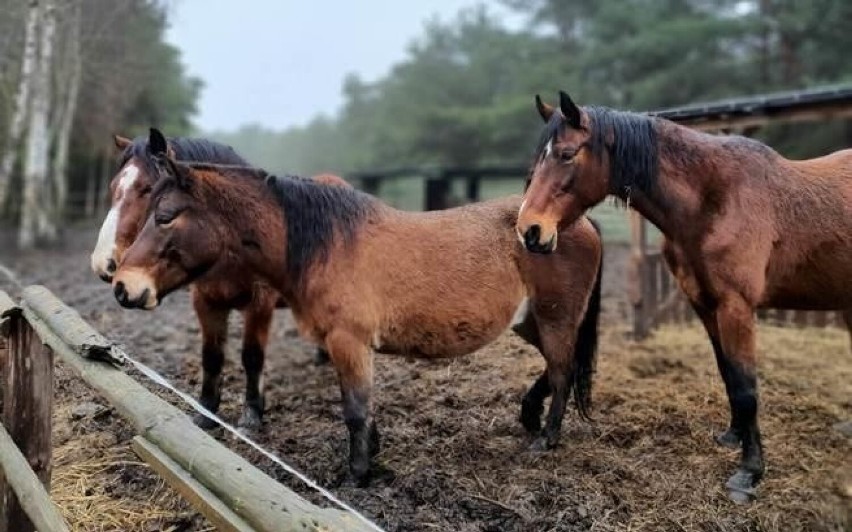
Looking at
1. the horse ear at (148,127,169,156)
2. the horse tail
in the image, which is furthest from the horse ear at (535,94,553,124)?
the horse ear at (148,127,169,156)

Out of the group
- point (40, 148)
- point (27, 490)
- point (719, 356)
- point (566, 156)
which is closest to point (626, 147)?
point (566, 156)

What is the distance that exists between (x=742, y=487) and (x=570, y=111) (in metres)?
1.92

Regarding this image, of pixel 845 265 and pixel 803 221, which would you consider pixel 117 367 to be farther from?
pixel 845 265

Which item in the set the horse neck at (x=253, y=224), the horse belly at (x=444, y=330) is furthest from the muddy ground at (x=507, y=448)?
the horse neck at (x=253, y=224)

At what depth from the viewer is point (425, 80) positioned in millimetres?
26938

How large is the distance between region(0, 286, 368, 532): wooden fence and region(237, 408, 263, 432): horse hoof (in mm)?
1223

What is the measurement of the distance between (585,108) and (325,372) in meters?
3.10

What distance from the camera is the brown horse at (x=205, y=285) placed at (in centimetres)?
338

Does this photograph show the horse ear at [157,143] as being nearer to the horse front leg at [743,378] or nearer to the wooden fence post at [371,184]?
the horse front leg at [743,378]

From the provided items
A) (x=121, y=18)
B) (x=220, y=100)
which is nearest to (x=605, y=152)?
(x=121, y=18)

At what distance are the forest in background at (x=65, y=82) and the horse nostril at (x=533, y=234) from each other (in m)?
9.77

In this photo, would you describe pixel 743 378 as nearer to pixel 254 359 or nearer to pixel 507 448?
pixel 507 448

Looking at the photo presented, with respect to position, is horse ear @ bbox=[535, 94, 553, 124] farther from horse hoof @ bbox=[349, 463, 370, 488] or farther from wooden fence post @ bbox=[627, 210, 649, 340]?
wooden fence post @ bbox=[627, 210, 649, 340]

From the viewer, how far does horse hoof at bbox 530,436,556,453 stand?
3.53 meters
